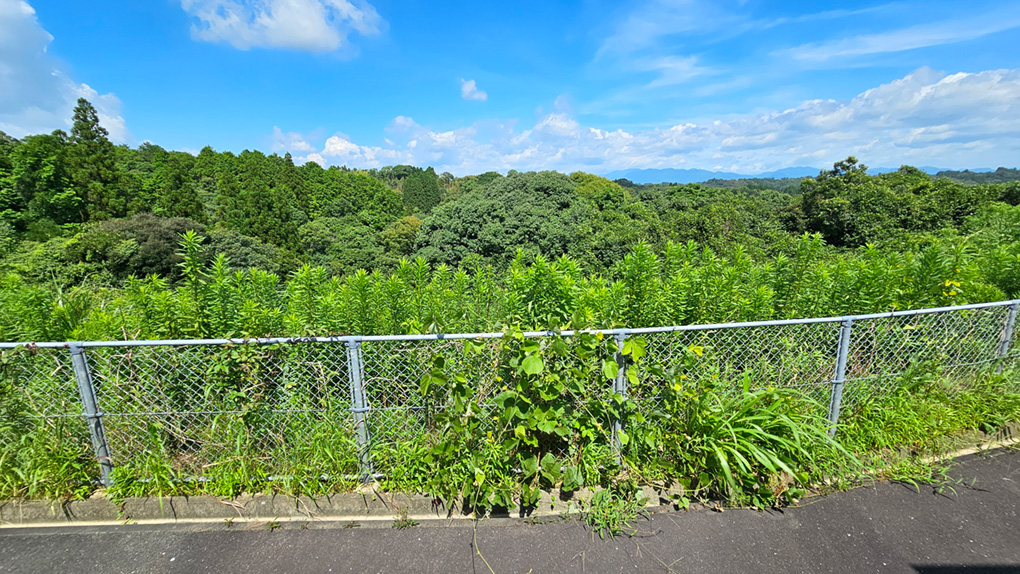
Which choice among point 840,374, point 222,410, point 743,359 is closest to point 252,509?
point 222,410

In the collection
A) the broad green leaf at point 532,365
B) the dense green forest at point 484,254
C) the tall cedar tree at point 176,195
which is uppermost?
the tall cedar tree at point 176,195

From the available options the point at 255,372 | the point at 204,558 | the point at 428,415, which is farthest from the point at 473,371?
the point at 204,558

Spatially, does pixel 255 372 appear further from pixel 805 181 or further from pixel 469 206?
pixel 805 181

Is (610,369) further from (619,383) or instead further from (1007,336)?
(1007,336)

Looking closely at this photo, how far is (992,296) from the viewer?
3.30 meters

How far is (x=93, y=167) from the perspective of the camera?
83.4 feet

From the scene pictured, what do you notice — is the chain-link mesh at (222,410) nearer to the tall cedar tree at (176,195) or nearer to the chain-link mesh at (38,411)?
the chain-link mesh at (38,411)

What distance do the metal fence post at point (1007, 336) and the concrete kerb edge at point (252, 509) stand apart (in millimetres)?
2800

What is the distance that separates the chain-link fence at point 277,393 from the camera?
7.71ft

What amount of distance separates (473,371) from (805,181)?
17306 mm

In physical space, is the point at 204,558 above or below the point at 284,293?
below

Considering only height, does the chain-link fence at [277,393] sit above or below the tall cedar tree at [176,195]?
below

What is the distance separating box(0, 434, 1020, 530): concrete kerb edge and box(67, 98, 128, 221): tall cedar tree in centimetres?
3180

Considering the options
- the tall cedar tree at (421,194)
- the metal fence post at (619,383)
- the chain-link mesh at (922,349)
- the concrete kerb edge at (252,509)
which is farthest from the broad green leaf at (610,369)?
the tall cedar tree at (421,194)
